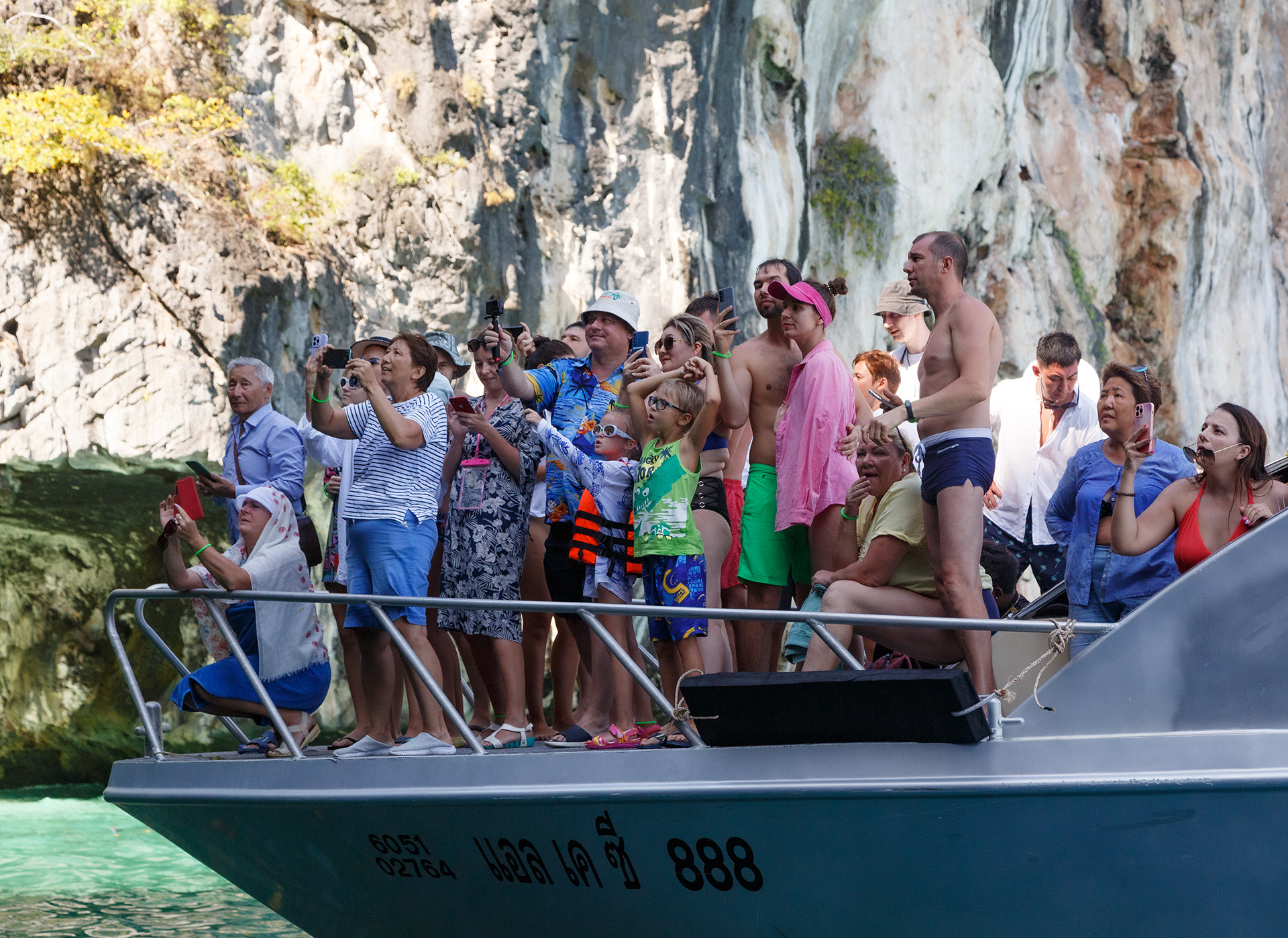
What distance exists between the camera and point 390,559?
4.84 metres

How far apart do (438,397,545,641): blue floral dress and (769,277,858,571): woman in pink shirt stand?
1031 millimetres

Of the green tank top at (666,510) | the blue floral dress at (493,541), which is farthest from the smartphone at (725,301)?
the blue floral dress at (493,541)

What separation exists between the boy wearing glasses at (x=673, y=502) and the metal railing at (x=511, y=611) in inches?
6.7

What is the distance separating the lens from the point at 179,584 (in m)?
4.80

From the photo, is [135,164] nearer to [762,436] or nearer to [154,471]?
[154,471]

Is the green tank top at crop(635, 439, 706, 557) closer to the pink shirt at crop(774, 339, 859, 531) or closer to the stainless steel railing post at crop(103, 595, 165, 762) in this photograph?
the pink shirt at crop(774, 339, 859, 531)

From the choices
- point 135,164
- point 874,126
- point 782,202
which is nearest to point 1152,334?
point 874,126

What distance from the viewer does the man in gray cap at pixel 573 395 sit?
5145mm

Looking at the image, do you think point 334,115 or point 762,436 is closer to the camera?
point 762,436

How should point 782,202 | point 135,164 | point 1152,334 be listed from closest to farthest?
point 135,164, point 782,202, point 1152,334

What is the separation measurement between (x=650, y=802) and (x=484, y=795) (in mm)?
609

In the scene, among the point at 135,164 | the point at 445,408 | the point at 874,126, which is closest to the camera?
the point at 445,408

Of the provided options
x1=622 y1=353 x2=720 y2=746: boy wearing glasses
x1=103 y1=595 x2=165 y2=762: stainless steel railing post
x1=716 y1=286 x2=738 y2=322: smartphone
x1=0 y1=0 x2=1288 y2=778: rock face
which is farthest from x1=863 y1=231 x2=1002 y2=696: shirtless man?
x1=0 y1=0 x2=1288 y2=778: rock face

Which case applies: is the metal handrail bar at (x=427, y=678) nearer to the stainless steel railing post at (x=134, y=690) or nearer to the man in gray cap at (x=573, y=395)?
the man in gray cap at (x=573, y=395)
